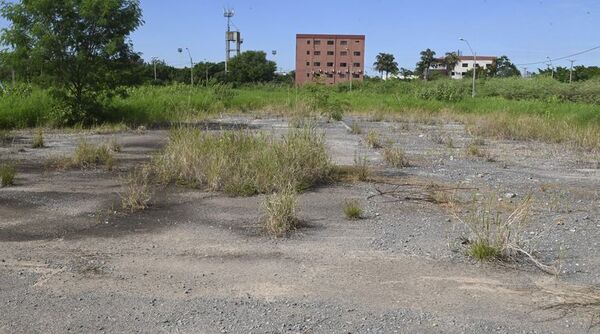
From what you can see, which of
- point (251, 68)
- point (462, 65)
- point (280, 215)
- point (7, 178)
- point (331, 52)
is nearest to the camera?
point (280, 215)

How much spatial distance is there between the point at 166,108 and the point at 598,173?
18.9 m

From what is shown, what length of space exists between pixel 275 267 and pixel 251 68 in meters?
85.3

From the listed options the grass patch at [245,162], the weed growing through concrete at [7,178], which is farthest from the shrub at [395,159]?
the weed growing through concrete at [7,178]

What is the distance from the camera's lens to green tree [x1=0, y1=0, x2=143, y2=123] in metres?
20.0

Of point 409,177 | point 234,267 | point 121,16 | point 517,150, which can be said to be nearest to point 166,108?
point 121,16

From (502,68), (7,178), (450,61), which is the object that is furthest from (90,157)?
(450,61)

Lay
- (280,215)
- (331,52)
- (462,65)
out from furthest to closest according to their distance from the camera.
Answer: (462,65)
(331,52)
(280,215)

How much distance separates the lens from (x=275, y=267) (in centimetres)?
541

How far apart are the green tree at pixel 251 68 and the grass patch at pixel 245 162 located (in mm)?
72601

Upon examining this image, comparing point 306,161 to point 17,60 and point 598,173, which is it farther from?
point 17,60

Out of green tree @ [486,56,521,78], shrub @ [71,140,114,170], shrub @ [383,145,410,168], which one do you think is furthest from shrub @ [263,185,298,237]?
green tree @ [486,56,521,78]

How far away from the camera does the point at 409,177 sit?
10.7m

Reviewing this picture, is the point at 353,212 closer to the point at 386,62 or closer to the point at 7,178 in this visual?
the point at 7,178

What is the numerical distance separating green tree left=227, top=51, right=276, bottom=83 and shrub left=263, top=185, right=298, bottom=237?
249 feet
